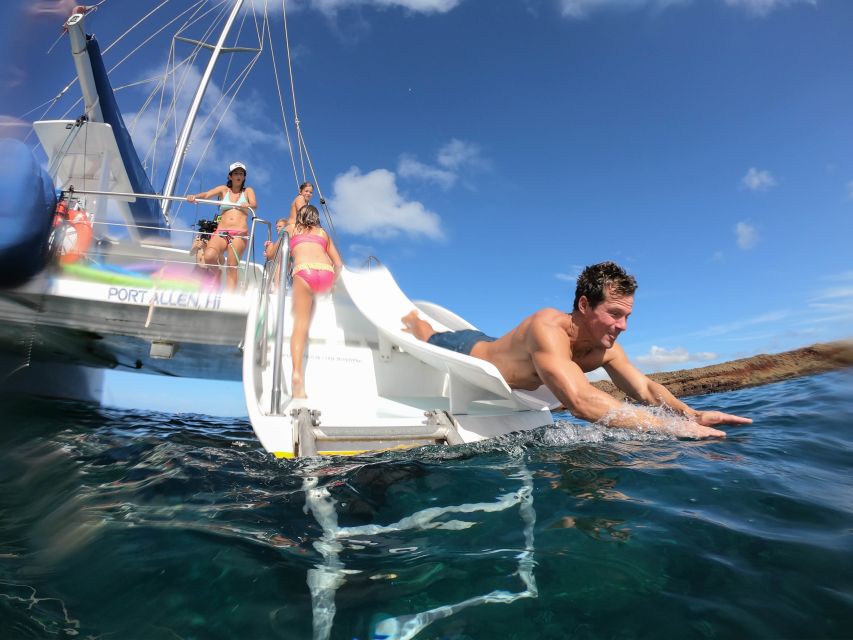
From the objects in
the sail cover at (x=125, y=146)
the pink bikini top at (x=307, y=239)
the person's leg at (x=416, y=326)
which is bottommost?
the person's leg at (x=416, y=326)

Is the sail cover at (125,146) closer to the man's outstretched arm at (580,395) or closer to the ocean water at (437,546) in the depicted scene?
the ocean water at (437,546)

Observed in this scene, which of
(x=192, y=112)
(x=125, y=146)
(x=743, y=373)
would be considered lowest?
(x=743, y=373)

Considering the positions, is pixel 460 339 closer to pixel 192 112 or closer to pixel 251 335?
pixel 251 335

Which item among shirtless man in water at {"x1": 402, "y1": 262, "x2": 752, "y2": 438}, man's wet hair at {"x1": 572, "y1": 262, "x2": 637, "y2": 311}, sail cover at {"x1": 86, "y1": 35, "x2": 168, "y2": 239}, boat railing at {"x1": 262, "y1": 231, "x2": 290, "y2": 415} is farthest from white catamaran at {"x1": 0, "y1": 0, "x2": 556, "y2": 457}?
sail cover at {"x1": 86, "y1": 35, "x2": 168, "y2": 239}

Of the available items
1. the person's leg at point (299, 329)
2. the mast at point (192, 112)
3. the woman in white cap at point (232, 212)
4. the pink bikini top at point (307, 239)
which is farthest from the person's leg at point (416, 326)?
the mast at point (192, 112)

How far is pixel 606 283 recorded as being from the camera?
128 inches

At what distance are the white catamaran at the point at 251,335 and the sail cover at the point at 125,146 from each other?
116 cm

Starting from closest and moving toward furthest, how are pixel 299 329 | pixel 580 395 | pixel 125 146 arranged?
pixel 580 395 → pixel 299 329 → pixel 125 146

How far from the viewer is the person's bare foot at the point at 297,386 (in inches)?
150

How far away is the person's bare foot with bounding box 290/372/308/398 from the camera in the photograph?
12.5ft

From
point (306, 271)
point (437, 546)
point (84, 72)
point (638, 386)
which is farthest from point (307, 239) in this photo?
point (84, 72)

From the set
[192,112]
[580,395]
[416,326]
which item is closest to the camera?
[580,395]

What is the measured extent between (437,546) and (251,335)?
90.9 inches

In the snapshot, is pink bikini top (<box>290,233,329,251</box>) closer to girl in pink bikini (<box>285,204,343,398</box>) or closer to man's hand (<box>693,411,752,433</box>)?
girl in pink bikini (<box>285,204,343,398</box>)
